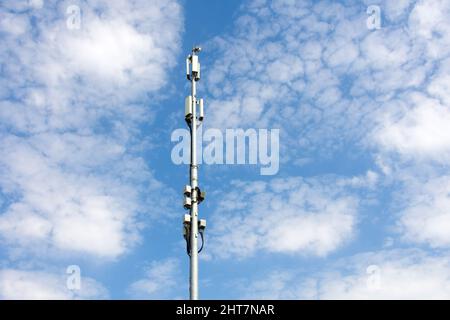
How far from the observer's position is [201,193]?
19.5m

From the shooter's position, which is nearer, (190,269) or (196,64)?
(190,269)

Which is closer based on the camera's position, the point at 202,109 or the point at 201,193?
the point at 201,193

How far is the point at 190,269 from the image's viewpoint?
60.8 ft

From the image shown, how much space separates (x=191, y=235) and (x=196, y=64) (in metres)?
6.31
